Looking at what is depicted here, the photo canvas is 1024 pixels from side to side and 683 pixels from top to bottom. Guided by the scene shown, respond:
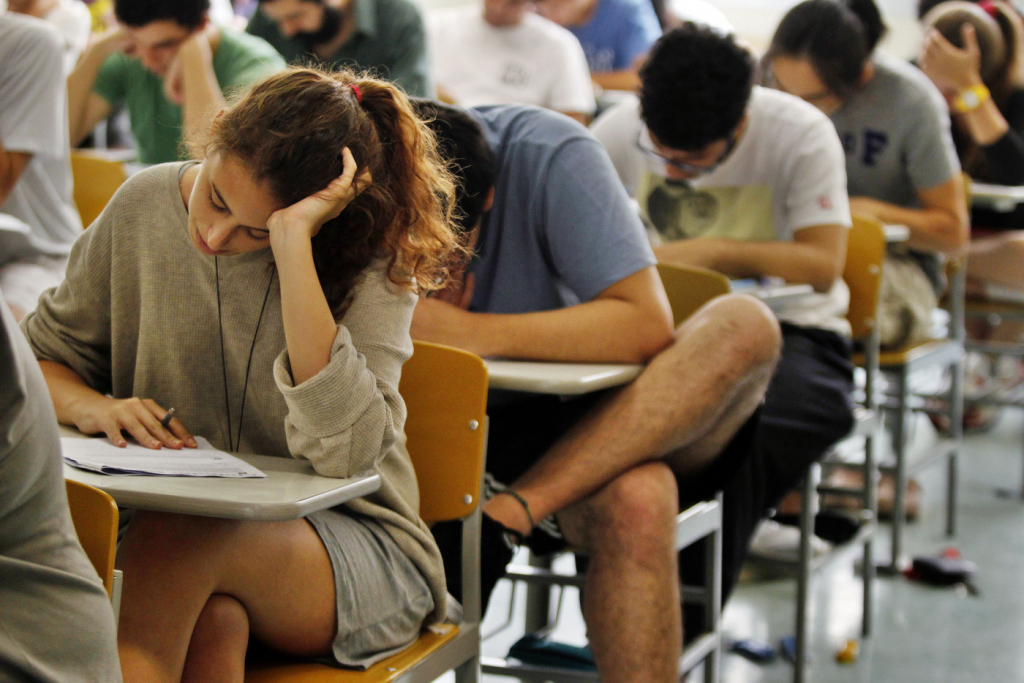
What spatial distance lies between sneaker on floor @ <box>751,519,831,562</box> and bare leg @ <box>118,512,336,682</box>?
1.51 m

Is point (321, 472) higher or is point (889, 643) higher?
point (321, 472)

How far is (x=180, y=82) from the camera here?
2785mm

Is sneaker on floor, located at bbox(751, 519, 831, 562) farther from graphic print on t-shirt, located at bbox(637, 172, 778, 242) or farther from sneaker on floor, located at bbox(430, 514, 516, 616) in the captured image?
sneaker on floor, located at bbox(430, 514, 516, 616)

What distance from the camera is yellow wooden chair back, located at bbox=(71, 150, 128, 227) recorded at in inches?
105

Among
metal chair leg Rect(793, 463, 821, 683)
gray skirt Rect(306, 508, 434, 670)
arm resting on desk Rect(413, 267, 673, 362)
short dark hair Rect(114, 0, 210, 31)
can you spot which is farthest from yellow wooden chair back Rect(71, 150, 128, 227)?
metal chair leg Rect(793, 463, 821, 683)

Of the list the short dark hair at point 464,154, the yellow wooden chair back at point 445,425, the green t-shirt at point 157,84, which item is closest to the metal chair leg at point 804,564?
the short dark hair at point 464,154

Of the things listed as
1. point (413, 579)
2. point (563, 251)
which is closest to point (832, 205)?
point (563, 251)

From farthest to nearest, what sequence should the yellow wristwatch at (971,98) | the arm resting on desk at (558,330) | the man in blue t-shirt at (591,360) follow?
1. the yellow wristwatch at (971,98)
2. the arm resting on desk at (558,330)
3. the man in blue t-shirt at (591,360)

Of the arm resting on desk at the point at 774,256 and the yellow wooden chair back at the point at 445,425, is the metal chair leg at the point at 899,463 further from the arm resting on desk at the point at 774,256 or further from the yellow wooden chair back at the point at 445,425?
the yellow wooden chair back at the point at 445,425

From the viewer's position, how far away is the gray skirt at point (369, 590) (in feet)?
3.97

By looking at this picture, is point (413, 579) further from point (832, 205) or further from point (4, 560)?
point (832, 205)

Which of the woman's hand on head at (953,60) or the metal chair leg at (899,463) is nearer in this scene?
the metal chair leg at (899,463)

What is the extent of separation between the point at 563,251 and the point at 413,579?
2.37 ft

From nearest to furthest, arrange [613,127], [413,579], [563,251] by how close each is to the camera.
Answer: [413,579]
[563,251]
[613,127]
